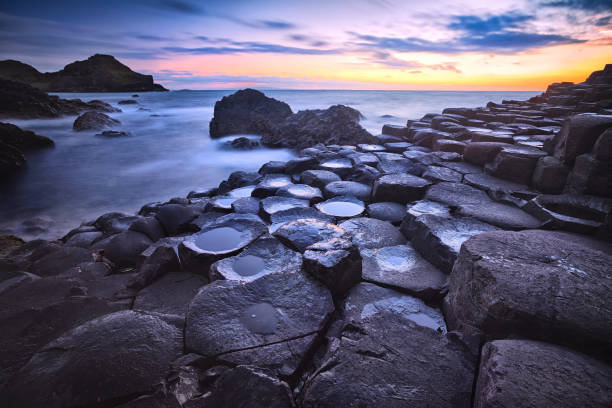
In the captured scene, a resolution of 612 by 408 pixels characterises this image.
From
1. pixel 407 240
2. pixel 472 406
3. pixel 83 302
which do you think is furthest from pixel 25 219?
pixel 472 406

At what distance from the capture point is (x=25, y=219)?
20.9 feet

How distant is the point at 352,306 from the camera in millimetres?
2180

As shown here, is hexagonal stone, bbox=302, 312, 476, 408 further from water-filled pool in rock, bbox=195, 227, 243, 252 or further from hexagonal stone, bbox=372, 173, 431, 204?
hexagonal stone, bbox=372, 173, 431, 204

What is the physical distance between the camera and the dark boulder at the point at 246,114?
14719 mm

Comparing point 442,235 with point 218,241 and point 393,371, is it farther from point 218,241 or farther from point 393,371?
point 218,241

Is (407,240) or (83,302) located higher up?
(407,240)

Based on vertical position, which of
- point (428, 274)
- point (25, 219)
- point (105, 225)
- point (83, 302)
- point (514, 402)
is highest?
point (514, 402)

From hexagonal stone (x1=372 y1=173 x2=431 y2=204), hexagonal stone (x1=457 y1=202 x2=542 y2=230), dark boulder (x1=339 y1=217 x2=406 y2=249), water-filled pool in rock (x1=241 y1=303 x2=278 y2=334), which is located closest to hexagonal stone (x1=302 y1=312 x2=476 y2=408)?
water-filled pool in rock (x1=241 y1=303 x2=278 y2=334)

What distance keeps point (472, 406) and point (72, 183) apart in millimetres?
11363

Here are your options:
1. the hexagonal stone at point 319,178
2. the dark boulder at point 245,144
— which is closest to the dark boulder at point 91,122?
the dark boulder at point 245,144

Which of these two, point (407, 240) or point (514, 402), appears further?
point (407, 240)

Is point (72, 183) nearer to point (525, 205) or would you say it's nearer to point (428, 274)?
point (428, 274)

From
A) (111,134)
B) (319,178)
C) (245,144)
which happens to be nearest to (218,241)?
(319,178)

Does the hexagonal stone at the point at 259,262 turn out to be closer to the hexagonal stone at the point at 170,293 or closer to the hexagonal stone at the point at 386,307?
the hexagonal stone at the point at 170,293
